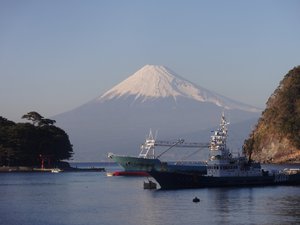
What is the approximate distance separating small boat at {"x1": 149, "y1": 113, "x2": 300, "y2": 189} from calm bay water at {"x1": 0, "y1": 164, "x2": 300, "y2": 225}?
2912 mm

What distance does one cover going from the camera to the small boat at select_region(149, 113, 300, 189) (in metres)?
116

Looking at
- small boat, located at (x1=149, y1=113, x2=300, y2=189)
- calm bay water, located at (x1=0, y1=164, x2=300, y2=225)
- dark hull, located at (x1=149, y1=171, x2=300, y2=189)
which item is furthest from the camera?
small boat, located at (x1=149, y1=113, x2=300, y2=189)

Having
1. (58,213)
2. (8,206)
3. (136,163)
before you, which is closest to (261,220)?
(58,213)

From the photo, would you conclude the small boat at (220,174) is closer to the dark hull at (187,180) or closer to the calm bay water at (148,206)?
the dark hull at (187,180)

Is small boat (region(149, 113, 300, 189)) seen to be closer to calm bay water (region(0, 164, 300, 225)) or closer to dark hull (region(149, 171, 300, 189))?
dark hull (region(149, 171, 300, 189))

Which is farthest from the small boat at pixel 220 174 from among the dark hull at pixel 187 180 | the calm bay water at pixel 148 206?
the calm bay water at pixel 148 206

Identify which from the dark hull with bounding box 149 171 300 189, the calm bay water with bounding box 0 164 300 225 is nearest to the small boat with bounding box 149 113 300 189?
the dark hull with bounding box 149 171 300 189

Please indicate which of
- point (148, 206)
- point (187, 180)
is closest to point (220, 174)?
point (187, 180)

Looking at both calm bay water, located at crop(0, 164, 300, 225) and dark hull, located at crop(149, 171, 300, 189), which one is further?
dark hull, located at crop(149, 171, 300, 189)

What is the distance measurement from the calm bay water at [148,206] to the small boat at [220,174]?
2912mm

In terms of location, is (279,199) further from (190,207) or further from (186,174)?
(186,174)

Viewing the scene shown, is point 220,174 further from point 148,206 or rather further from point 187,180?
point 148,206

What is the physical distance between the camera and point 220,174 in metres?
118

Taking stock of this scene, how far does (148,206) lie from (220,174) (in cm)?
3061
